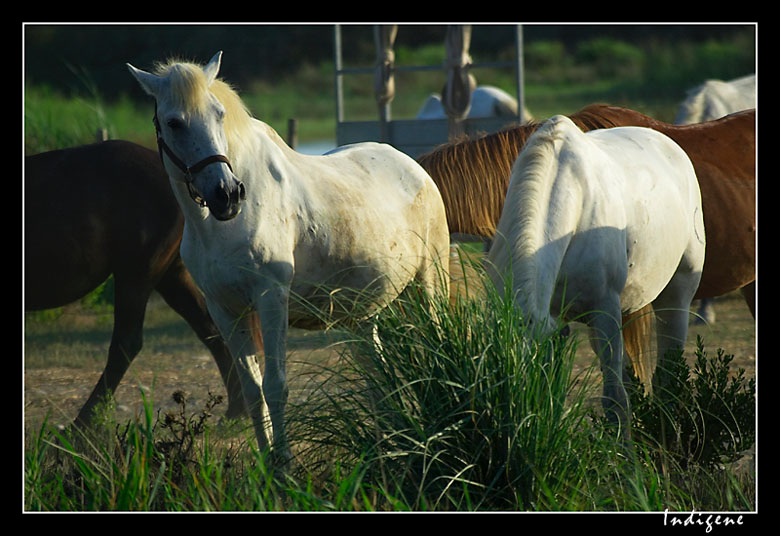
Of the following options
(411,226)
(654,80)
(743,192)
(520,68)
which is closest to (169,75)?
(411,226)

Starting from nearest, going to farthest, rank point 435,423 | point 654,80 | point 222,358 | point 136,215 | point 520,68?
A: point 435,423 → point 136,215 → point 222,358 → point 520,68 → point 654,80

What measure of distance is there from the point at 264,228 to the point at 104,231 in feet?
5.75

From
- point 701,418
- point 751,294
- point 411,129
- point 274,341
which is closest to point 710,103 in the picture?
point 411,129

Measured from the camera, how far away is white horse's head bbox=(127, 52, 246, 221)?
3.26m

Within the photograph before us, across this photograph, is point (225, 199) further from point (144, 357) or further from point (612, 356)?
point (144, 357)

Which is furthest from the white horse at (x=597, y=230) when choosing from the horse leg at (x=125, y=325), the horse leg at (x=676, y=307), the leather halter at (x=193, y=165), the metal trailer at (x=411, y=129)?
the metal trailer at (x=411, y=129)

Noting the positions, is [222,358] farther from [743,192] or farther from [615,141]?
[743,192]

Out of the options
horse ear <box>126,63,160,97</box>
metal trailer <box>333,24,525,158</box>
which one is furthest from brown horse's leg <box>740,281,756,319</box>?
horse ear <box>126,63,160,97</box>

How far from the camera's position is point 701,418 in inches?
Result: 141

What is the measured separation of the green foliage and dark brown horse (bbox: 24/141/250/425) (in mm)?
2244

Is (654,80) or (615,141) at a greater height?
(654,80)

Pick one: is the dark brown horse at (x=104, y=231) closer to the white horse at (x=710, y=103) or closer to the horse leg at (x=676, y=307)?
the horse leg at (x=676, y=307)

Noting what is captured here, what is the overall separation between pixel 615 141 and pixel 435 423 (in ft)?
6.65

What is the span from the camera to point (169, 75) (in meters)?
3.38
